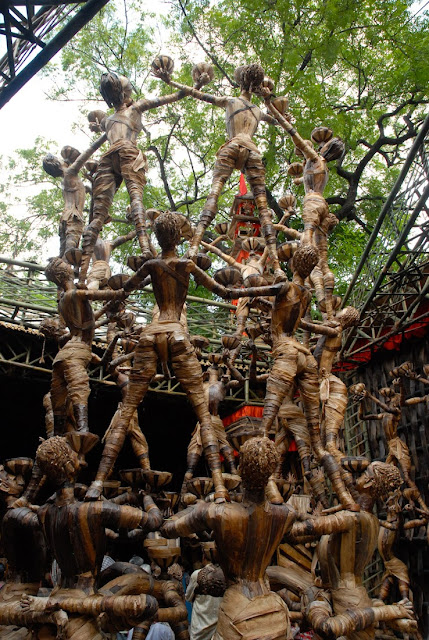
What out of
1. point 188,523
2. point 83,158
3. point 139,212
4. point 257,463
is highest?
point 83,158

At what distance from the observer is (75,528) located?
143 inches

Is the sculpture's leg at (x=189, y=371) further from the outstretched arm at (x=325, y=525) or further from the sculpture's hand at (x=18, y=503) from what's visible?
the sculpture's hand at (x=18, y=503)

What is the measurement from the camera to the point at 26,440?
39.1ft

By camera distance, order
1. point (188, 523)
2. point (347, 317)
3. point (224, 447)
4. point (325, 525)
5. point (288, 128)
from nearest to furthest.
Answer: point (188, 523) < point (325, 525) < point (347, 317) < point (288, 128) < point (224, 447)

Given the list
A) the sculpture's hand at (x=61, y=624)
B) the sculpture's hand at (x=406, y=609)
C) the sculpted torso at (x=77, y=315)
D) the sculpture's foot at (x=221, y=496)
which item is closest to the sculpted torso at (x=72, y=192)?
the sculpted torso at (x=77, y=315)

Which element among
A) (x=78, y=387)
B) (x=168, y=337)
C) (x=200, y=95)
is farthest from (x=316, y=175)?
(x=78, y=387)

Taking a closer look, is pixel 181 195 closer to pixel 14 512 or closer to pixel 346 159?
pixel 346 159

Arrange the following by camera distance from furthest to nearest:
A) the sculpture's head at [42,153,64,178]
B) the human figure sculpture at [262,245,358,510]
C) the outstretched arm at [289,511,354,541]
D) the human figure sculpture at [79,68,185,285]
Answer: the sculpture's head at [42,153,64,178] → the human figure sculpture at [79,68,185,285] → the human figure sculpture at [262,245,358,510] → the outstretched arm at [289,511,354,541]

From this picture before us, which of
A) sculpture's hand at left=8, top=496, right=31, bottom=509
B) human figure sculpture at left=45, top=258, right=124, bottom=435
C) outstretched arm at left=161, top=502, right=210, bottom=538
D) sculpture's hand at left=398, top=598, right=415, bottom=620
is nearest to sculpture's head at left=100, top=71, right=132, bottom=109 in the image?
human figure sculpture at left=45, top=258, right=124, bottom=435

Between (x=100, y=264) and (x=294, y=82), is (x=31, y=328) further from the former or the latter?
(x=294, y=82)

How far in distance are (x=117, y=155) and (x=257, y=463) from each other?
4313 mm

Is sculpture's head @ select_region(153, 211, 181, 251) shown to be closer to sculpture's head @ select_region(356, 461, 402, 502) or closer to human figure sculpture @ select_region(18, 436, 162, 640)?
human figure sculpture @ select_region(18, 436, 162, 640)

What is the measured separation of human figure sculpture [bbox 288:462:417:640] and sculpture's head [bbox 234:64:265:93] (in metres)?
4.68

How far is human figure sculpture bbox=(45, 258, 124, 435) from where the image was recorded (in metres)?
5.45
